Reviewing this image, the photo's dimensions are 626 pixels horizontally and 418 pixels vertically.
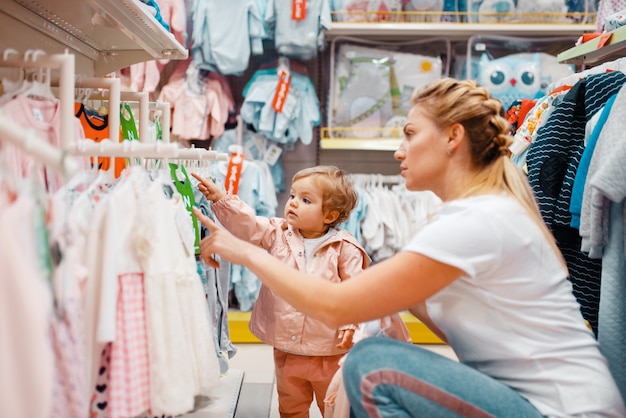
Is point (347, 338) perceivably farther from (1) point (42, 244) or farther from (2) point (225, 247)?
(1) point (42, 244)

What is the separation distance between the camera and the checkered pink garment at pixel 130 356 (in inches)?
41.8

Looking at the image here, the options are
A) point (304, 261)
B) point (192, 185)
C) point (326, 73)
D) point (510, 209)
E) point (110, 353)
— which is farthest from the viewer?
point (326, 73)

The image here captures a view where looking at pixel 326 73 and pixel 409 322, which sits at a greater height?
pixel 326 73

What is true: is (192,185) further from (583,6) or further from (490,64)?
(583,6)

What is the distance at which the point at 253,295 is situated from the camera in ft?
11.3

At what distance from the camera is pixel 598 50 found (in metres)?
2.20

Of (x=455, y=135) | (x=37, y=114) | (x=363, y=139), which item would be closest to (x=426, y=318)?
(x=455, y=135)

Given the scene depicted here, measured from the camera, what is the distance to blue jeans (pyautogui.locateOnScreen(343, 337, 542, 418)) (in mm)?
1184

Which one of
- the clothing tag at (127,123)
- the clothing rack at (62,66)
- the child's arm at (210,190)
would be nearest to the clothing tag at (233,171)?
the clothing tag at (127,123)

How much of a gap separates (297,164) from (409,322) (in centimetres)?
130

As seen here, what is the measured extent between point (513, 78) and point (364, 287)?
258cm

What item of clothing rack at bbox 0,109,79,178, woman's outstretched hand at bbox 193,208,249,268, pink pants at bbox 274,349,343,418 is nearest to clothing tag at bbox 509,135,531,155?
pink pants at bbox 274,349,343,418

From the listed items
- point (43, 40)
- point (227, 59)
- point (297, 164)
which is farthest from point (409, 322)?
point (43, 40)

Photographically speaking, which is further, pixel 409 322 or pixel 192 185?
pixel 409 322
